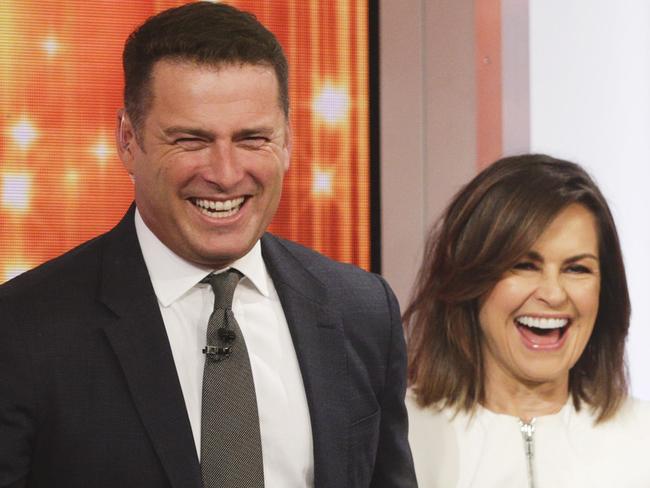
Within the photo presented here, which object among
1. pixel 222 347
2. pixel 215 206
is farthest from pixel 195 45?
pixel 222 347

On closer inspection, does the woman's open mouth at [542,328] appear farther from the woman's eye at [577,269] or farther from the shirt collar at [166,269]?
the shirt collar at [166,269]

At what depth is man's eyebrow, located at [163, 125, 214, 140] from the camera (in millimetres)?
1706

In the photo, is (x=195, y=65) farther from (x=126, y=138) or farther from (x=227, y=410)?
(x=227, y=410)

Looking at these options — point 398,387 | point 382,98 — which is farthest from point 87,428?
point 382,98

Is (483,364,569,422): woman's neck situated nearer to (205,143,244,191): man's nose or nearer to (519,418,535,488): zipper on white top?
(519,418,535,488): zipper on white top

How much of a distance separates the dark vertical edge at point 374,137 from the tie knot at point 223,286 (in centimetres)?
88

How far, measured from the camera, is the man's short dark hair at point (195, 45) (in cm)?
173

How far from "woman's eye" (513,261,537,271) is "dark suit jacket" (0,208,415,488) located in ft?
1.75

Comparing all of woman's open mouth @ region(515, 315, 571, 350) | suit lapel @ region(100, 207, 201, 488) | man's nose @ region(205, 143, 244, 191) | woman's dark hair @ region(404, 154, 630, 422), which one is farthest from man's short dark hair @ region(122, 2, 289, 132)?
woman's open mouth @ region(515, 315, 571, 350)

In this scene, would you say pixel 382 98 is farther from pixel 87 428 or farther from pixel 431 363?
pixel 87 428

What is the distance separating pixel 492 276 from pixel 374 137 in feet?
1.84

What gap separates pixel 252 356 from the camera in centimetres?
183

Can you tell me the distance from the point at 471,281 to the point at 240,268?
65cm

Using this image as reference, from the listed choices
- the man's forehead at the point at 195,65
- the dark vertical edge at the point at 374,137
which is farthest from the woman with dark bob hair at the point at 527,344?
the man's forehead at the point at 195,65
